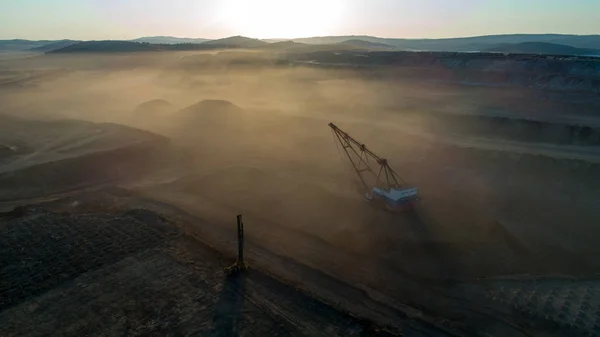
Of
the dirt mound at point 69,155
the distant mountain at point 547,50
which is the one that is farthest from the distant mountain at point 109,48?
the distant mountain at point 547,50

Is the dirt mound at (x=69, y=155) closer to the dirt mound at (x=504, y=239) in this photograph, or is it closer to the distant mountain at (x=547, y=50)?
the dirt mound at (x=504, y=239)

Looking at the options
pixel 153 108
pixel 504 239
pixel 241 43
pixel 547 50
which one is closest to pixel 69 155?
pixel 153 108

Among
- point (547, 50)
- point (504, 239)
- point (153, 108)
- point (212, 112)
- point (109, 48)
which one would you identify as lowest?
point (504, 239)

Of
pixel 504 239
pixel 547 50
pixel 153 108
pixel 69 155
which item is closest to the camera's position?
pixel 504 239

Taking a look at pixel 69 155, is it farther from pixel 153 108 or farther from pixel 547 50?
pixel 547 50

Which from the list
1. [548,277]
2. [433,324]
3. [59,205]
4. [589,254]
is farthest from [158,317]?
[589,254]

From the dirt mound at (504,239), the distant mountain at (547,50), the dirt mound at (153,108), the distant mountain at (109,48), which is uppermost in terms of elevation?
the distant mountain at (547,50)

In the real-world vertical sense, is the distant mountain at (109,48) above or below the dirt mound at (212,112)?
above

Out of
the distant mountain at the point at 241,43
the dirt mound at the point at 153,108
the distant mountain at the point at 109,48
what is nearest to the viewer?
the dirt mound at the point at 153,108

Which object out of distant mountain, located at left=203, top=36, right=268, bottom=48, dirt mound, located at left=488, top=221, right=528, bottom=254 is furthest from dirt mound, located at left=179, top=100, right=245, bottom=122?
distant mountain, located at left=203, top=36, right=268, bottom=48

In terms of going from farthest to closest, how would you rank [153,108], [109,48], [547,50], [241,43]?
[241,43]
[109,48]
[547,50]
[153,108]

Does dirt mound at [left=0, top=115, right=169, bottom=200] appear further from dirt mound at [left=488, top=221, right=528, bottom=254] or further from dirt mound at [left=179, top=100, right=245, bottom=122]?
dirt mound at [left=488, top=221, right=528, bottom=254]
